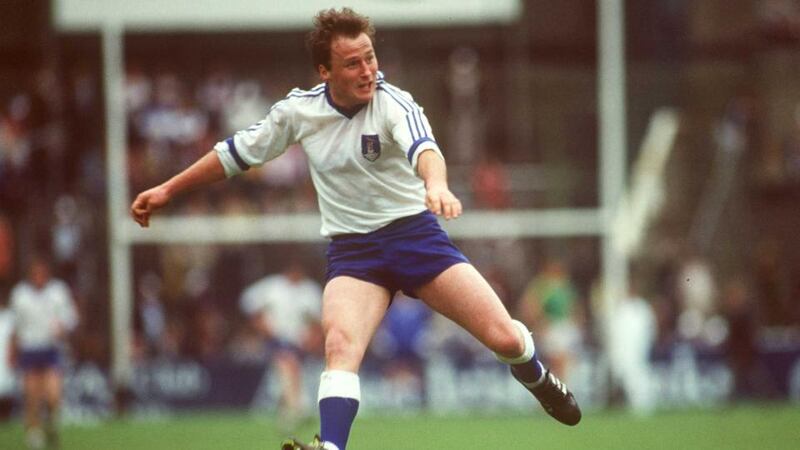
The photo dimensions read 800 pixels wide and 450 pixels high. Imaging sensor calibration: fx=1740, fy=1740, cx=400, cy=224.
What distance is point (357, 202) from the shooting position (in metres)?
10.2

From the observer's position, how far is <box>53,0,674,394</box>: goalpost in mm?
24375

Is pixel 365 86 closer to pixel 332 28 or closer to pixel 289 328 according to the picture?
pixel 332 28

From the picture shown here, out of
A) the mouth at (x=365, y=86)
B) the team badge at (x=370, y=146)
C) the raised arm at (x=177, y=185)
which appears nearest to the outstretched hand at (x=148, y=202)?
the raised arm at (x=177, y=185)

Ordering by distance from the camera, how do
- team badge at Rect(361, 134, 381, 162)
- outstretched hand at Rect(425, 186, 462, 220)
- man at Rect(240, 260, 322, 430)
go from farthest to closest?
man at Rect(240, 260, 322, 430), team badge at Rect(361, 134, 381, 162), outstretched hand at Rect(425, 186, 462, 220)

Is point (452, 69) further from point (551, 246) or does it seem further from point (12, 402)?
point (12, 402)

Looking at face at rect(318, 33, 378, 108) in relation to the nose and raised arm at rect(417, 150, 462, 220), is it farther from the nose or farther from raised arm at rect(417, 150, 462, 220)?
raised arm at rect(417, 150, 462, 220)

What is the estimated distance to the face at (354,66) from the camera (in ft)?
32.4

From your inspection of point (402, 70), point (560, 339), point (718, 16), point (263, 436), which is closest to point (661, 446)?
point (263, 436)

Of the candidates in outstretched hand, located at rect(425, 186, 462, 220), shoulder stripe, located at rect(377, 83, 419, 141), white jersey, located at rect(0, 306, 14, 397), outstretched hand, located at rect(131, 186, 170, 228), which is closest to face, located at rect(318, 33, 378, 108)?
shoulder stripe, located at rect(377, 83, 419, 141)

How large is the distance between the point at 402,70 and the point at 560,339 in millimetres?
4781

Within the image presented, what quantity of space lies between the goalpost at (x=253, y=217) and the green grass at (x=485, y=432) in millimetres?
2736

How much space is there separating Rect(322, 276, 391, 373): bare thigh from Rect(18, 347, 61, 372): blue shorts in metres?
11.3

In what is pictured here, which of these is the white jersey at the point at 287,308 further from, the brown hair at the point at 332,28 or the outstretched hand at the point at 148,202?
the brown hair at the point at 332,28

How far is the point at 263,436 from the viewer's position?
19609 mm
